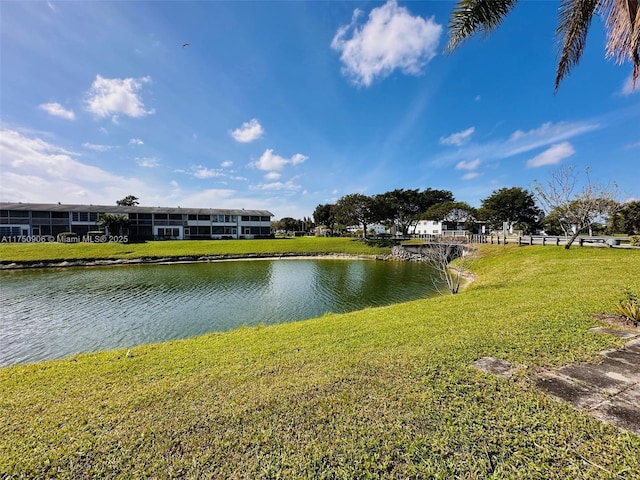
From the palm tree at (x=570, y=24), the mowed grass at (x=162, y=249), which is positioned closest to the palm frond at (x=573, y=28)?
the palm tree at (x=570, y=24)

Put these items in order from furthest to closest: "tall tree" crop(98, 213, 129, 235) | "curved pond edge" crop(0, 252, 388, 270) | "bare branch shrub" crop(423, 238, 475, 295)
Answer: "tall tree" crop(98, 213, 129, 235) → "curved pond edge" crop(0, 252, 388, 270) → "bare branch shrub" crop(423, 238, 475, 295)

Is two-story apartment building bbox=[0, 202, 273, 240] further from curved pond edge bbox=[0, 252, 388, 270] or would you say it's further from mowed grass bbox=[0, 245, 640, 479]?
mowed grass bbox=[0, 245, 640, 479]

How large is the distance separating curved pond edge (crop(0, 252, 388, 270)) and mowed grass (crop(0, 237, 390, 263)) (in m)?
→ 0.43

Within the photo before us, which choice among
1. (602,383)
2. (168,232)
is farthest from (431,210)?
(602,383)

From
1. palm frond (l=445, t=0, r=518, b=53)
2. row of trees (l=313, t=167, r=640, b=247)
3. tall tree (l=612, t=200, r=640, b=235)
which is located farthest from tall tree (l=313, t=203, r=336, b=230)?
palm frond (l=445, t=0, r=518, b=53)

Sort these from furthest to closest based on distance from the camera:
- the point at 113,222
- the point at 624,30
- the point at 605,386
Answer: the point at 113,222 < the point at 624,30 < the point at 605,386

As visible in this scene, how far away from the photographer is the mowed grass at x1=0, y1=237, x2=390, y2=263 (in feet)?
95.6

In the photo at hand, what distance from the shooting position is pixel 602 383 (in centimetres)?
337

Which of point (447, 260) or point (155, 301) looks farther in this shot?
point (447, 260)

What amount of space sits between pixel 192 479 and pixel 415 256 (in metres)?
35.5

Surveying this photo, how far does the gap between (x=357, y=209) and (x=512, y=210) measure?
29828 millimetres

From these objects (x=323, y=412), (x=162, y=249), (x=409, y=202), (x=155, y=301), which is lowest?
(x=155, y=301)

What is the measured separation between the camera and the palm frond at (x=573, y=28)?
5.51 m

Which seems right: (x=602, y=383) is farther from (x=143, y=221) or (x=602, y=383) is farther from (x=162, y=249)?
(x=143, y=221)
